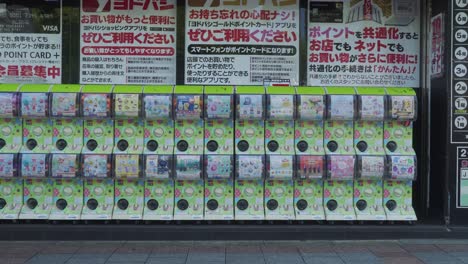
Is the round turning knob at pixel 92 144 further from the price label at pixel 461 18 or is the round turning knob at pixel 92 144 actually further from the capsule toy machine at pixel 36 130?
the price label at pixel 461 18

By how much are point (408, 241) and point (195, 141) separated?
3359mm

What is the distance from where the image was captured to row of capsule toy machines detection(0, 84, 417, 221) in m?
7.32

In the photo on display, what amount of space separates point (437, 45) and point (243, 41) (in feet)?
9.50

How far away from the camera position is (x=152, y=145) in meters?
7.50

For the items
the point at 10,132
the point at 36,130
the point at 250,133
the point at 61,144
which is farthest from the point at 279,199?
the point at 10,132

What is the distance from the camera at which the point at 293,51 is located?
8.06 metres

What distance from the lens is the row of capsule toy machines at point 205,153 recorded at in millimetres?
7316

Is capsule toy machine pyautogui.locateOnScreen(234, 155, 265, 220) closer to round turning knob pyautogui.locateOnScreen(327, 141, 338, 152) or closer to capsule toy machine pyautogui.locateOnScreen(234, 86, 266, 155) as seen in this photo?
capsule toy machine pyautogui.locateOnScreen(234, 86, 266, 155)

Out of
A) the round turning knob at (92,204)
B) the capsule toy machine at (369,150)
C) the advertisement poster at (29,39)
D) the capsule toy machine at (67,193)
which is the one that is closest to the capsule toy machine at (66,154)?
the capsule toy machine at (67,193)

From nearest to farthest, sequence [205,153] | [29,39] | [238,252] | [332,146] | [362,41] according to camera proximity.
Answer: [238,252] → [205,153] → [332,146] → [29,39] → [362,41]

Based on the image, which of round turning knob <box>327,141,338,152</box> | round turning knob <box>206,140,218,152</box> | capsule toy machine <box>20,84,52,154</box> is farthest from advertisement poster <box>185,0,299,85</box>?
capsule toy machine <box>20,84,52,154</box>

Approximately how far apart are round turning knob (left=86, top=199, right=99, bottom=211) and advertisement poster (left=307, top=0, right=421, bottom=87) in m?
3.70

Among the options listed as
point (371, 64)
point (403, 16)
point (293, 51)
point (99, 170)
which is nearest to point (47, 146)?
point (99, 170)

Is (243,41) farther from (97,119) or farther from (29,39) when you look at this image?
(29,39)
